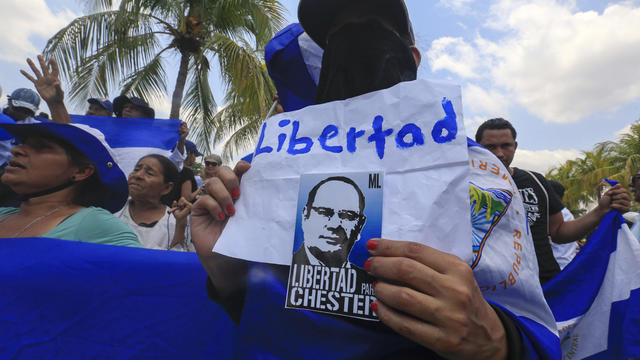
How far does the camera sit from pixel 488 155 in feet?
3.10

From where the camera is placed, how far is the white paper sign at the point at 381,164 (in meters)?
0.76

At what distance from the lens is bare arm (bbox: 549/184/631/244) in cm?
235

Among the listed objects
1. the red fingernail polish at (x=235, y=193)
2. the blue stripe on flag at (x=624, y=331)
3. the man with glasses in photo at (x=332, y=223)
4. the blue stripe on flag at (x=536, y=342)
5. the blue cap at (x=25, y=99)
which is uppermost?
the blue cap at (x=25, y=99)

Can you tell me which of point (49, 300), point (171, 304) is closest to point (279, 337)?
point (171, 304)

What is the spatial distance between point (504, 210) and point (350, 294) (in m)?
0.42

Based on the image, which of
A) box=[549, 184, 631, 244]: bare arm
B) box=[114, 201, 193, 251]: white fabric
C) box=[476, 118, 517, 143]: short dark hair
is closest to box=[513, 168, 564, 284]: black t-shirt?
box=[549, 184, 631, 244]: bare arm

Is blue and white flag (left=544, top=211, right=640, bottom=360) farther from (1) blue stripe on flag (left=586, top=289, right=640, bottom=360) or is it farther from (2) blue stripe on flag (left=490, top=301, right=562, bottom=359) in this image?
(2) blue stripe on flag (left=490, top=301, right=562, bottom=359)

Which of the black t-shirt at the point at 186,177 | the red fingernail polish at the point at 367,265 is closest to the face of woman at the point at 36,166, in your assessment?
the red fingernail polish at the point at 367,265

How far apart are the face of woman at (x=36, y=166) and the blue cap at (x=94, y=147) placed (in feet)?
0.20

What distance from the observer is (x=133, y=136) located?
12.0 ft

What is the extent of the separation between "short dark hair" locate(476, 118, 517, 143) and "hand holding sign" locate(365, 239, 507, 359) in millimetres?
2419

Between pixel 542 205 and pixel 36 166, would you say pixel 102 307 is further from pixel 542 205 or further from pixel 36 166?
pixel 542 205

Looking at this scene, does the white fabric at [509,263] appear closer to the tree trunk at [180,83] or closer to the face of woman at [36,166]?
the face of woman at [36,166]

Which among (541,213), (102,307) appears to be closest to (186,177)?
(102,307)
